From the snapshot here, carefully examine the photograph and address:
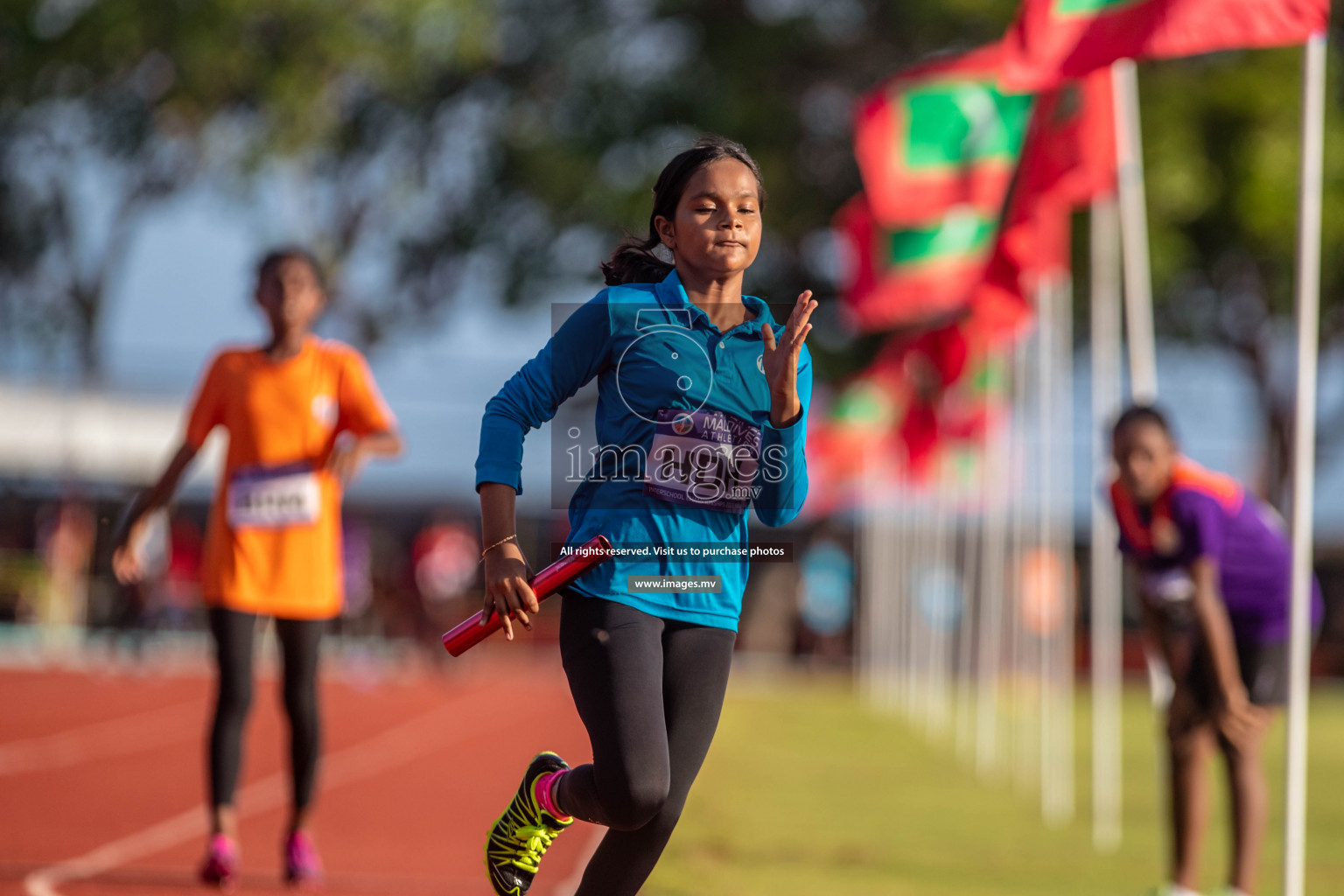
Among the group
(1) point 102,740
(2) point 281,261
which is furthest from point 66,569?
(2) point 281,261

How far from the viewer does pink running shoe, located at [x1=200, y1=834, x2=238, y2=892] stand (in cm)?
618

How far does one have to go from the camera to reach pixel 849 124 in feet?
95.2

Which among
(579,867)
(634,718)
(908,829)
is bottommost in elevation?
(908,829)

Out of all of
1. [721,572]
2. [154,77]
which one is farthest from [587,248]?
[721,572]

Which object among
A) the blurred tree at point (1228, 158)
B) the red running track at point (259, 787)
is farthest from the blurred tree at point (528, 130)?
the red running track at point (259, 787)

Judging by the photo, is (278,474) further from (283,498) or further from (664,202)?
(664,202)

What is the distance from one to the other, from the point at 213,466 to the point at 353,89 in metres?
10.8

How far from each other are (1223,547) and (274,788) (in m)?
5.83

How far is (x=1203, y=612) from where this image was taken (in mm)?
6473

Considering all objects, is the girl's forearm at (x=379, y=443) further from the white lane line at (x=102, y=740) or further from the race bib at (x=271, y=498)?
the white lane line at (x=102, y=740)

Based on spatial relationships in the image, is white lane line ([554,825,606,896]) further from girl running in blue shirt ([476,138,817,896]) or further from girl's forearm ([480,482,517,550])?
girl's forearm ([480,482,517,550])

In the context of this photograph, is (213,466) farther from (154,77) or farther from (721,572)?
(721,572)

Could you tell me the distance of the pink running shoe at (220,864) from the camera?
20.3ft

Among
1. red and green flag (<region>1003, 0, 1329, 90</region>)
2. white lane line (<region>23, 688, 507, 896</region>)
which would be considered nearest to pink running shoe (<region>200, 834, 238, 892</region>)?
white lane line (<region>23, 688, 507, 896</region>)
